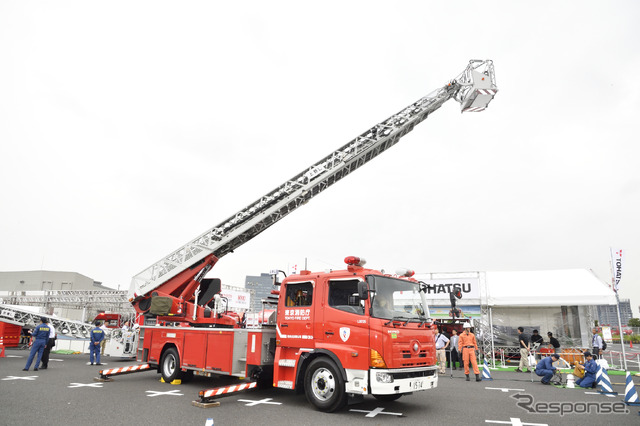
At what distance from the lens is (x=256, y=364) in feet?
27.3

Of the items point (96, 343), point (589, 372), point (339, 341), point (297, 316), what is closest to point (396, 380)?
point (339, 341)

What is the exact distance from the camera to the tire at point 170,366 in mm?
9938

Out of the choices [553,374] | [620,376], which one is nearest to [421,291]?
[553,374]

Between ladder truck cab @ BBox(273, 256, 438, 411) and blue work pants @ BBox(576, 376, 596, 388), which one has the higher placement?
ladder truck cab @ BBox(273, 256, 438, 411)

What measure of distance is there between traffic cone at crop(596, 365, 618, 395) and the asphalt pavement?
0.75 feet

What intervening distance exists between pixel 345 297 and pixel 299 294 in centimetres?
111

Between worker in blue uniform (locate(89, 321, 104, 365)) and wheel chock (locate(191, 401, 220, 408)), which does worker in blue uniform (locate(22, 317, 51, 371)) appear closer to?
worker in blue uniform (locate(89, 321, 104, 365))

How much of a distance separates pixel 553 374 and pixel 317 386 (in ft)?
26.2

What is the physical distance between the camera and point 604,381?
9.80m

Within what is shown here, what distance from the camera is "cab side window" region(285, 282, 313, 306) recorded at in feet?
26.0

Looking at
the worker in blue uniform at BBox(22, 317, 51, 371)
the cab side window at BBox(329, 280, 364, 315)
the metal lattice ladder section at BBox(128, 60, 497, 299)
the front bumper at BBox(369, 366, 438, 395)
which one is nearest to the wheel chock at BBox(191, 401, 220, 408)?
the cab side window at BBox(329, 280, 364, 315)

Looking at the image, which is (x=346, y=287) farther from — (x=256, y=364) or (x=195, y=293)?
(x=195, y=293)

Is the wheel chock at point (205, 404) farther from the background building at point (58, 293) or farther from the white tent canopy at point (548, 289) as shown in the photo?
the background building at point (58, 293)

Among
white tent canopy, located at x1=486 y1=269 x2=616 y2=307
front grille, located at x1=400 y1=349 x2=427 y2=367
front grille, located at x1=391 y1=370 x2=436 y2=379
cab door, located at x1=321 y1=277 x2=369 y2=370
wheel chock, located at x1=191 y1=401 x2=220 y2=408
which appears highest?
white tent canopy, located at x1=486 y1=269 x2=616 y2=307
